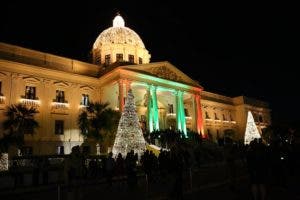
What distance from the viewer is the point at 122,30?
168ft

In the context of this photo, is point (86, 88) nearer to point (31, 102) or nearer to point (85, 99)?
point (85, 99)

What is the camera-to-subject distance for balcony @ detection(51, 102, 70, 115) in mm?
33469

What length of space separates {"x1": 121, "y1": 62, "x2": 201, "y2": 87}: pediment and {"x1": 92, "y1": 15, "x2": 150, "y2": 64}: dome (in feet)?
29.6

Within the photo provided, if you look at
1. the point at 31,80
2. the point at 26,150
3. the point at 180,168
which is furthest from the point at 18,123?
the point at 180,168

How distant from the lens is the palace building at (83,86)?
31.6 metres

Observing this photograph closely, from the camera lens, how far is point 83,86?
36656 millimetres

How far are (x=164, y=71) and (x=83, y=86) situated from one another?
1122 centimetres

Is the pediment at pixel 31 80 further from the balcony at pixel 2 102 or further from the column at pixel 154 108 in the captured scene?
the column at pixel 154 108

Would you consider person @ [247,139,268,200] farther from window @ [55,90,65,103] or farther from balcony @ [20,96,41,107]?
window @ [55,90,65,103]

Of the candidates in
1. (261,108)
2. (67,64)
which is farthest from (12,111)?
(261,108)

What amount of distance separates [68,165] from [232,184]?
6491 millimetres

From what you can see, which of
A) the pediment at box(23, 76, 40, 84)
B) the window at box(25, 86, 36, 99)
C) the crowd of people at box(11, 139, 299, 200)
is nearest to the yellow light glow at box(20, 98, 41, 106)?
the window at box(25, 86, 36, 99)

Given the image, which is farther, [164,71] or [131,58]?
[131,58]

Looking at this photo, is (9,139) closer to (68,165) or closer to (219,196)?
(68,165)
